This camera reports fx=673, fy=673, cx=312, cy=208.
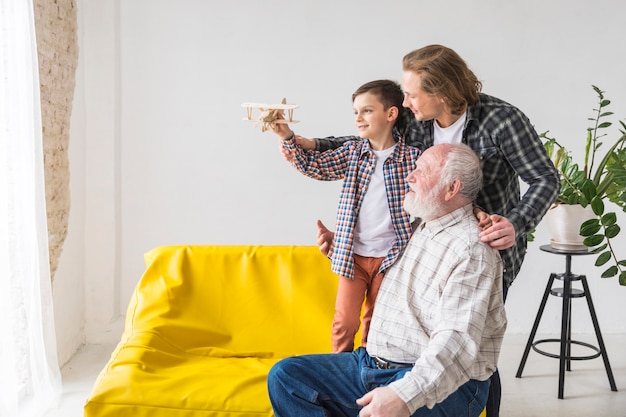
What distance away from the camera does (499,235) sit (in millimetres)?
1937

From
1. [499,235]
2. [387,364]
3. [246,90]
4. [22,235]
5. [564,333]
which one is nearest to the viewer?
[499,235]

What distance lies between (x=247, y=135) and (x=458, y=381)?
2.66 meters

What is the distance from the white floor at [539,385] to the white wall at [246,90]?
1.72 ft

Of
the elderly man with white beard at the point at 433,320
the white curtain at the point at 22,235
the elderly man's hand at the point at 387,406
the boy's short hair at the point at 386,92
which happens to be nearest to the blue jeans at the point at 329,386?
the elderly man with white beard at the point at 433,320

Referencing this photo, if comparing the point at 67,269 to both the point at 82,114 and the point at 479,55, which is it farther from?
the point at 479,55

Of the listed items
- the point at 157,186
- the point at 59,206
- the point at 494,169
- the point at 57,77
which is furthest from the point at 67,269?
the point at 494,169

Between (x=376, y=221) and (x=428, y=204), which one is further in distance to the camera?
(x=376, y=221)

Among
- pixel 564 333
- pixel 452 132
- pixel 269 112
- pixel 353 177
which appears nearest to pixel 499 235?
pixel 452 132

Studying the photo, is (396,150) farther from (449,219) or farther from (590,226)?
(590,226)

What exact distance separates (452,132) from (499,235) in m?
0.45

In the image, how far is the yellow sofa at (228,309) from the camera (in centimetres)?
268

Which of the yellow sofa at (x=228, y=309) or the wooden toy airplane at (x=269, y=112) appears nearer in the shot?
the wooden toy airplane at (x=269, y=112)

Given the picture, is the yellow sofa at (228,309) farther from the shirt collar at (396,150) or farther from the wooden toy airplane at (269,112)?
the wooden toy airplane at (269,112)

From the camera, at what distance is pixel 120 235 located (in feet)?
13.9
